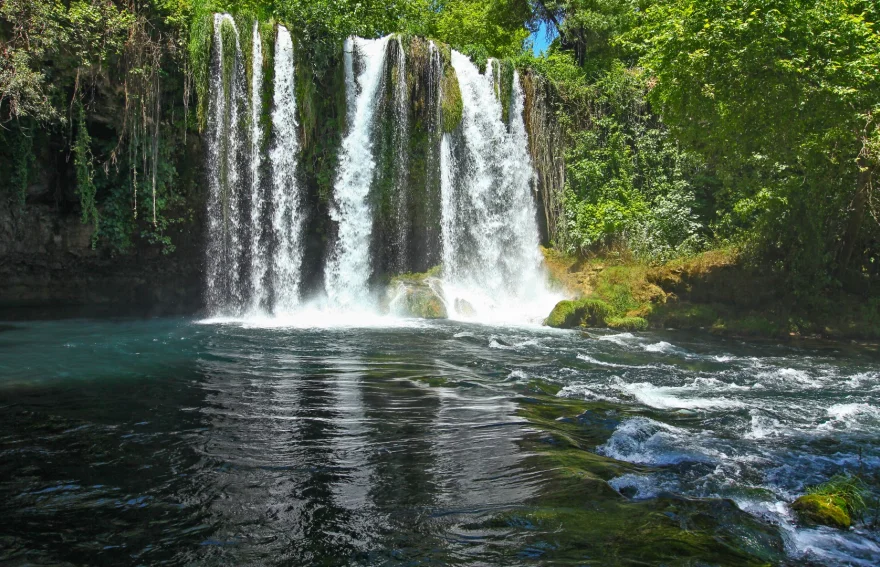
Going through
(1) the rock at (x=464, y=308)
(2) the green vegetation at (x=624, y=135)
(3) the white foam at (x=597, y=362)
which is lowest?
(3) the white foam at (x=597, y=362)

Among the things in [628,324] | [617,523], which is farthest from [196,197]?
[617,523]

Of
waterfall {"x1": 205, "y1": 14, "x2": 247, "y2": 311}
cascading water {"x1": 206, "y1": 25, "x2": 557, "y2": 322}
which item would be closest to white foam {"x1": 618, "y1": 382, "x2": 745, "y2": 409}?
cascading water {"x1": 206, "y1": 25, "x2": 557, "y2": 322}

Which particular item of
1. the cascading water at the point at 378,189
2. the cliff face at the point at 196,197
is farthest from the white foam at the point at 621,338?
the cliff face at the point at 196,197

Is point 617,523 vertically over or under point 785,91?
under

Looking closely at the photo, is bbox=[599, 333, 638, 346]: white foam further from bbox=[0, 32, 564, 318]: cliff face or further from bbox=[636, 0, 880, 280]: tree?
bbox=[0, 32, 564, 318]: cliff face

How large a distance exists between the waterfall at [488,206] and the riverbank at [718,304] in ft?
8.76

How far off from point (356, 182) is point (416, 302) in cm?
414

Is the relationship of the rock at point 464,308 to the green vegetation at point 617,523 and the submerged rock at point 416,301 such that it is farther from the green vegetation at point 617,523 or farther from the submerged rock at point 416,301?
the green vegetation at point 617,523

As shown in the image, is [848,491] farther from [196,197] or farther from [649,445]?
[196,197]

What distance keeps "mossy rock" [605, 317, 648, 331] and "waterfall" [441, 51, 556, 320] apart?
3.32 metres

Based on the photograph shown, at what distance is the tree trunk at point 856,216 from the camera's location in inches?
588

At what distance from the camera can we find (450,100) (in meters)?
20.5

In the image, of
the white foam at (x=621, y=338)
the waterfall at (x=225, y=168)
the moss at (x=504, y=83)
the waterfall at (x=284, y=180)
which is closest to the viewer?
the white foam at (x=621, y=338)

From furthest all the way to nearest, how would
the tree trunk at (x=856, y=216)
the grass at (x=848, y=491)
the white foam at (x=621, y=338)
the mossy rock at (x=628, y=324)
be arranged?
the mossy rock at (x=628, y=324) → the tree trunk at (x=856, y=216) → the white foam at (x=621, y=338) → the grass at (x=848, y=491)
